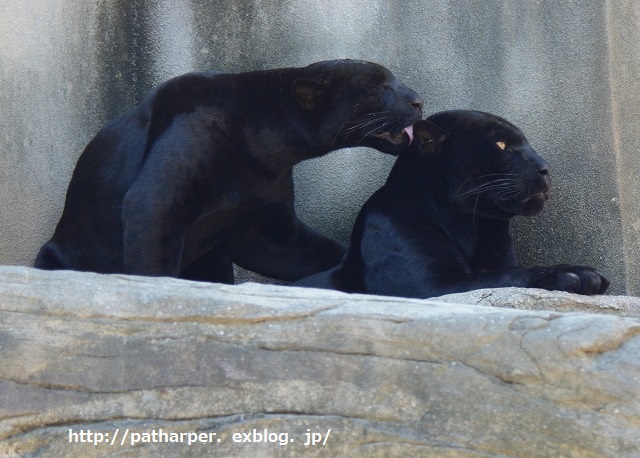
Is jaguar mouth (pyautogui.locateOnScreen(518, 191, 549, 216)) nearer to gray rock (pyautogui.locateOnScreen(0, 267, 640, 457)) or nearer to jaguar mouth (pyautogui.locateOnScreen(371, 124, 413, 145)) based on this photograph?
jaguar mouth (pyautogui.locateOnScreen(371, 124, 413, 145))

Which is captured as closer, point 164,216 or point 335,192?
point 164,216

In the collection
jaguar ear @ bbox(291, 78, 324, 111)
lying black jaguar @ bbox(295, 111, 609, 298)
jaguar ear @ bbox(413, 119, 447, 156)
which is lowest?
lying black jaguar @ bbox(295, 111, 609, 298)

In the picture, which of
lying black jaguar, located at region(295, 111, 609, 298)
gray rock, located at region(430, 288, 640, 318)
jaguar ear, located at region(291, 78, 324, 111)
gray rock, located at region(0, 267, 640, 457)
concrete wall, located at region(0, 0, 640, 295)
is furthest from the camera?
concrete wall, located at region(0, 0, 640, 295)

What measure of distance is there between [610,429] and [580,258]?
2889mm

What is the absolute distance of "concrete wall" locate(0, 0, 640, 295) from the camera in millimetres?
5613

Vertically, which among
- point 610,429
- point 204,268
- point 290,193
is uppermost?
point 610,429

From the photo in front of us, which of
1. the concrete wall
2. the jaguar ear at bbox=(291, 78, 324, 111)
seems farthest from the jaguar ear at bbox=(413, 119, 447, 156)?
the concrete wall

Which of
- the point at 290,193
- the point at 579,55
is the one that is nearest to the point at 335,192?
the point at 290,193

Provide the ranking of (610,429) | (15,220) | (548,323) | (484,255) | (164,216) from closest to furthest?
(610,429) < (548,323) < (164,216) < (484,255) < (15,220)

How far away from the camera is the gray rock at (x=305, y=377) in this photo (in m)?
2.87

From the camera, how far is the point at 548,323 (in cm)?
304

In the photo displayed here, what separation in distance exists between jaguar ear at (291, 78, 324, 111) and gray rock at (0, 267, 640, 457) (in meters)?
2.16

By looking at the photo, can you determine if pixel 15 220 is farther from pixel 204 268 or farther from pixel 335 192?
pixel 335 192

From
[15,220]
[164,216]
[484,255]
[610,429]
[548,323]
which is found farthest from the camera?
[15,220]
